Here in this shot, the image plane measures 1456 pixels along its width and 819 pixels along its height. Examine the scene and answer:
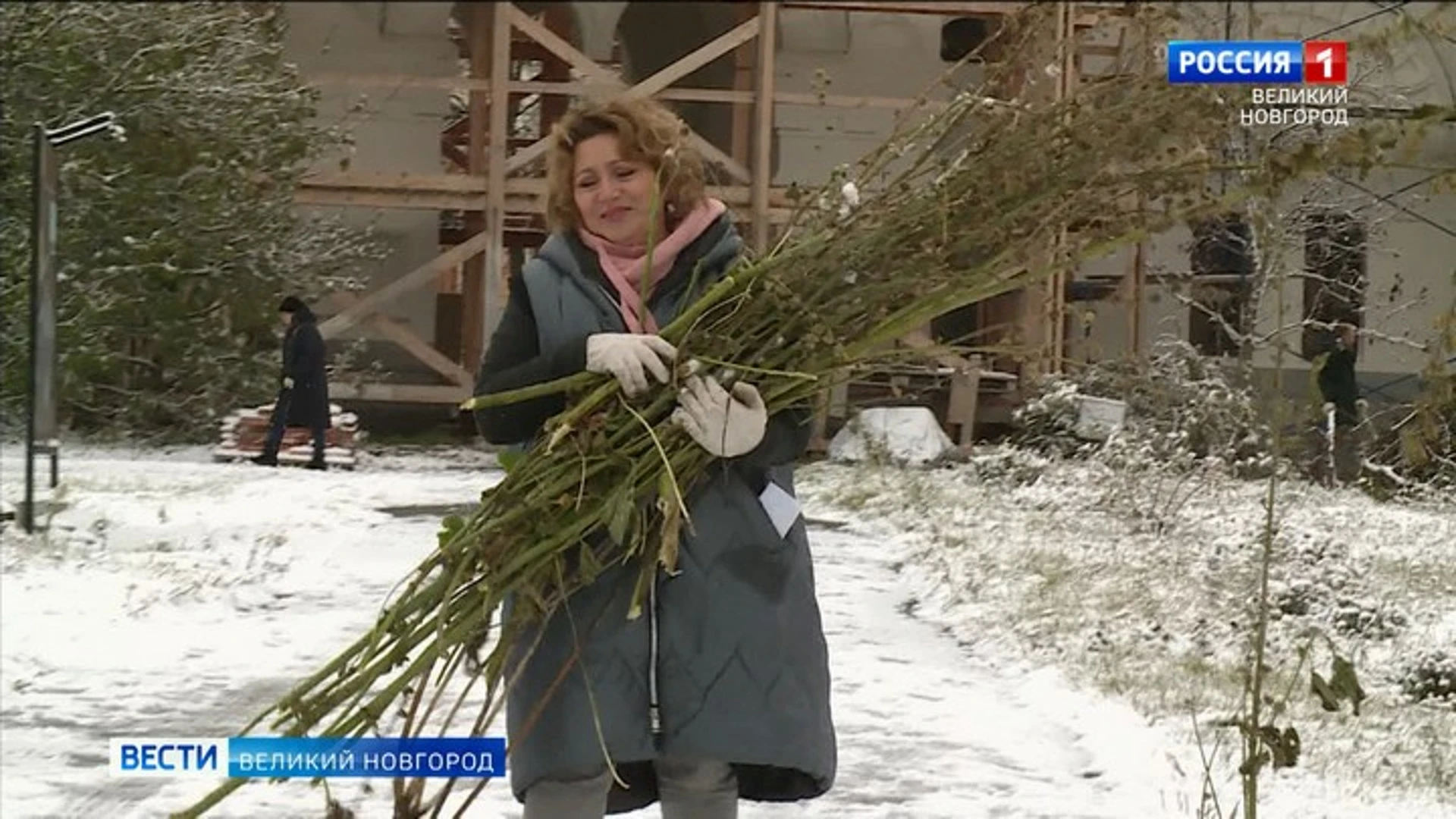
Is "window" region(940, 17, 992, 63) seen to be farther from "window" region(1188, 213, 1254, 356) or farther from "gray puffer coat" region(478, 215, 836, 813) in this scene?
"gray puffer coat" region(478, 215, 836, 813)

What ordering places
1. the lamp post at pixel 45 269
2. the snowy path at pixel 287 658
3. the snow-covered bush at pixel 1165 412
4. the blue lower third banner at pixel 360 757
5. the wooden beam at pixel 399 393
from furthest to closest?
the lamp post at pixel 45 269 < the snowy path at pixel 287 658 < the wooden beam at pixel 399 393 < the snow-covered bush at pixel 1165 412 < the blue lower third banner at pixel 360 757

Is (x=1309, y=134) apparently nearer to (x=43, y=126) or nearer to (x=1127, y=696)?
(x=1127, y=696)

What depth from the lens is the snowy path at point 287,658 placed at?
7.40ft

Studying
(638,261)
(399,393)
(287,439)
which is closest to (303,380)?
(287,439)

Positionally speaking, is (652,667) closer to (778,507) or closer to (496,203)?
(778,507)

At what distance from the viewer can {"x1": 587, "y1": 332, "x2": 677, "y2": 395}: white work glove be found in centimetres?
139

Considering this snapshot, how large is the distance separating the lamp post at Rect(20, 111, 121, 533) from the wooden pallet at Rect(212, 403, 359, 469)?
0.32m

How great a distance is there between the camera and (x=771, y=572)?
1.46 metres

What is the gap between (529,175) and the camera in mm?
→ 1905

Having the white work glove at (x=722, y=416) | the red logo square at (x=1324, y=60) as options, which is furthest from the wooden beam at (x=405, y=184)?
the red logo square at (x=1324, y=60)

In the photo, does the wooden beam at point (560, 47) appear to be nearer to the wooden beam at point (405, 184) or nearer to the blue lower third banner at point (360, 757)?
the wooden beam at point (405, 184)

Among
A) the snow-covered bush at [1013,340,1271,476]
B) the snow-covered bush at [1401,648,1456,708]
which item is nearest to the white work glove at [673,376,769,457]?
the snow-covered bush at [1013,340,1271,476]

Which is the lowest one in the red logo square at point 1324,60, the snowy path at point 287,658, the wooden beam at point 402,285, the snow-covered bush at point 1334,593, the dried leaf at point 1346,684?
the snowy path at point 287,658

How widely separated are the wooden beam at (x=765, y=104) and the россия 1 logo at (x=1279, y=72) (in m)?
0.46
